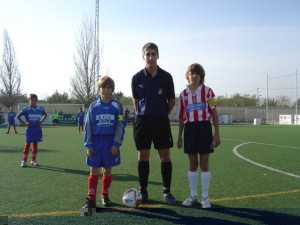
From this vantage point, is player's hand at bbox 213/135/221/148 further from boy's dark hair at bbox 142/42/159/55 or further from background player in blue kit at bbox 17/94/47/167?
background player in blue kit at bbox 17/94/47/167

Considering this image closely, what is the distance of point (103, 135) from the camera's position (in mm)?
4676

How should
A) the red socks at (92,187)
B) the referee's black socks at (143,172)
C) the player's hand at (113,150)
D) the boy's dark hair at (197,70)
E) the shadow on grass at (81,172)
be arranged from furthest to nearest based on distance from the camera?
the shadow on grass at (81,172), the referee's black socks at (143,172), the boy's dark hair at (197,70), the player's hand at (113,150), the red socks at (92,187)

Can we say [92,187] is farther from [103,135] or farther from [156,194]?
[156,194]

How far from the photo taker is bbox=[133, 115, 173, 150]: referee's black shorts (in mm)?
4918

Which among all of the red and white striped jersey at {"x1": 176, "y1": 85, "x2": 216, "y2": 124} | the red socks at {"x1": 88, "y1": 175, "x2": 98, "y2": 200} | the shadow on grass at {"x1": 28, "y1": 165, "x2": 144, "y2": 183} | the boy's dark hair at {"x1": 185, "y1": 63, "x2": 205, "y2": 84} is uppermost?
the boy's dark hair at {"x1": 185, "y1": 63, "x2": 205, "y2": 84}

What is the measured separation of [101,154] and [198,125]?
1.35m

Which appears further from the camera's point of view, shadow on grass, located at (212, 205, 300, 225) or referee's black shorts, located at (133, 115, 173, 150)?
referee's black shorts, located at (133, 115, 173, 150)

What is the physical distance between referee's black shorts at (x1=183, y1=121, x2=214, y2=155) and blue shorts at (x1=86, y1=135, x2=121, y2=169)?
3.43 feet

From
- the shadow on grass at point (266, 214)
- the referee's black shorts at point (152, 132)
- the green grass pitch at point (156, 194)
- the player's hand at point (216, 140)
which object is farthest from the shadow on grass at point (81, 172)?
the shadow on grass at point (266, 214)

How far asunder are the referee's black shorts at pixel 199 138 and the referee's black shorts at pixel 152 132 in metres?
0.32

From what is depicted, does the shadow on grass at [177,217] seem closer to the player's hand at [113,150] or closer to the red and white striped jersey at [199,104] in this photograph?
the player's hand at [113,150]

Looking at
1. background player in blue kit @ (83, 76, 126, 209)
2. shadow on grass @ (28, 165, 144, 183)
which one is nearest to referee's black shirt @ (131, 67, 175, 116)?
background player in blue kit @ (83, 76, 126, 209)

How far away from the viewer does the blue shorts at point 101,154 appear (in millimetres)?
4637

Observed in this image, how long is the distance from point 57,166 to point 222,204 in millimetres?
4834
